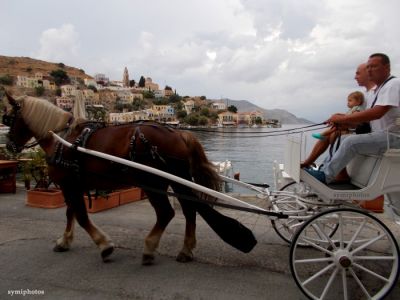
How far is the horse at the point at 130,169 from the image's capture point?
365 centimetres

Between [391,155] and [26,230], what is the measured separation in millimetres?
4581

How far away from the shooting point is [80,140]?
3.76m

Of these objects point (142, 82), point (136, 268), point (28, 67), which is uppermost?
point (28, 67)

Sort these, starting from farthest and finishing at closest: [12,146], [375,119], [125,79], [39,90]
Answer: [125,79]
[39,90]
[12,146]
[375,119]

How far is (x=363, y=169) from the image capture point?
10.6 feet

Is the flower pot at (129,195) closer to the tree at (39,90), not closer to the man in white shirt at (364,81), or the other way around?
the man in white shirt at (364,81)

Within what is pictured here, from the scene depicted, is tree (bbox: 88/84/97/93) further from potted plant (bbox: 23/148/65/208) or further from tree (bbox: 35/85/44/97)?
potted plant (bbox: 23/148/65/208)

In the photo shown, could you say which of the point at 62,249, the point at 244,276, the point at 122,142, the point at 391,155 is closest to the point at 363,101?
the point at 391,155

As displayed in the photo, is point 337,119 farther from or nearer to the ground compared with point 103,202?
farther from the ground

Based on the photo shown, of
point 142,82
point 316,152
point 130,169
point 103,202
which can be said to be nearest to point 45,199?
point 103,202

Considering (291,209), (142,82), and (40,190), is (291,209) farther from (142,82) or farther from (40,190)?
(142,82)

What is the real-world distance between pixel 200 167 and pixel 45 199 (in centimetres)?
350

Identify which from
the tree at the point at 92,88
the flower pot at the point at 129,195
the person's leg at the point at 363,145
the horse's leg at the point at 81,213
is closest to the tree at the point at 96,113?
the flower pot at the point at 129,195

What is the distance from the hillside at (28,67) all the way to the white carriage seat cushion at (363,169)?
17013 centimetres
